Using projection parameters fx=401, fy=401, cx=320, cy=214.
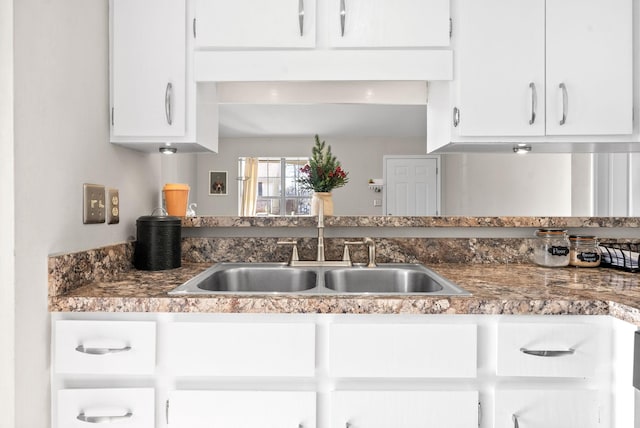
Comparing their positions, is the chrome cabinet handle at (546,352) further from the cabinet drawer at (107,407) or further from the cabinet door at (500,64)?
the cabinet drawer at (107,407)

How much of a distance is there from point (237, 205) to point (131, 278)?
28.5 inches

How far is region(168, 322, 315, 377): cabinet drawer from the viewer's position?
113 centimetres

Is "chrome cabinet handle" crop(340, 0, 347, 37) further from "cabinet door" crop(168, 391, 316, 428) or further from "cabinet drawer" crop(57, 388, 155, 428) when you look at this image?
"cabinet drawer" crop(57, 388, 155, 428)

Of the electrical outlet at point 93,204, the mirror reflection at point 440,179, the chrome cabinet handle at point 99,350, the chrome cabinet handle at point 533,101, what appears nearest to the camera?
the chrome cabinet handle at point 99,350

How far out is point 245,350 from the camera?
1129mm

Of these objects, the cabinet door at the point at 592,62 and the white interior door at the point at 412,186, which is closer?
the cabinet door at the point at 592,62

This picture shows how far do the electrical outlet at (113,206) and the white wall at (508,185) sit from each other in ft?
4.76

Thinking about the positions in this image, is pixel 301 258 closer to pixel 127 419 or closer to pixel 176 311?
pixel 176 311

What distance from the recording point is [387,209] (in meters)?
2.05

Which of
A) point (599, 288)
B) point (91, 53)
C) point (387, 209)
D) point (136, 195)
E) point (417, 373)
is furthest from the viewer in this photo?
point (387, 209)

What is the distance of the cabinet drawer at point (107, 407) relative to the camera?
1139mm

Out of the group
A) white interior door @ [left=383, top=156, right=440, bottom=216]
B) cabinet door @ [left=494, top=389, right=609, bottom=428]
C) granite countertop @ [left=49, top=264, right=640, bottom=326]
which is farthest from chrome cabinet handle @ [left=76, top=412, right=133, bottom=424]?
white interior door @ [left=383, top=156, right=440, bottom=216]

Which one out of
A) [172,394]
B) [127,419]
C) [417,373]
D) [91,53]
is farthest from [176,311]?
[91,53]

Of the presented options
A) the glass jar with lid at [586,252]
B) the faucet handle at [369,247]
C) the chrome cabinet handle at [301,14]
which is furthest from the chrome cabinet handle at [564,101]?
the chrome cabinet handle at [301,14]
